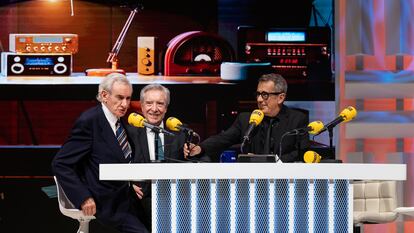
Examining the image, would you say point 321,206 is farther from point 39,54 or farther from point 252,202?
point 39,54

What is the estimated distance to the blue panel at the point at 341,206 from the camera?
3.52 metres

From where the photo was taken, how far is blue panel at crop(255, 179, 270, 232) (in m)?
3.52

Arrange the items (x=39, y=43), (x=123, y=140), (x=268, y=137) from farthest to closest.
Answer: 1. (x=39, y=43)
2. (x=268, y=137)
3. (x=123, y=140)

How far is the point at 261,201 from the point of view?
3518 mm

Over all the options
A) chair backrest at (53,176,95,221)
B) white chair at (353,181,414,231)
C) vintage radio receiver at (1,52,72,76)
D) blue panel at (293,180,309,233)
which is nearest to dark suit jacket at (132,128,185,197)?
chair backrest at (53,176,95,221)

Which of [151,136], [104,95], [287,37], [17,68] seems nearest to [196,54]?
[287,37]

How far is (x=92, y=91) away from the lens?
641 cm

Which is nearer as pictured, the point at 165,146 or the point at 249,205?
the point at 249,205

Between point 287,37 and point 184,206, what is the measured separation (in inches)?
133

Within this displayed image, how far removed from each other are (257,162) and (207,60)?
3140 millimetres

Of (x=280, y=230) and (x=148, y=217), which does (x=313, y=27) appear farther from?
(x=280, y=230)

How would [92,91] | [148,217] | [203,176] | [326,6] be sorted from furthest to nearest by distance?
[326,6]
[92,91]
[148,217]
[203,176]

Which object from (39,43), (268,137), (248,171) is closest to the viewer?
(248,171)

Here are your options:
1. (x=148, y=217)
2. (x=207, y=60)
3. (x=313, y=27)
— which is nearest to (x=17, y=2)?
(x=207, y=60)
